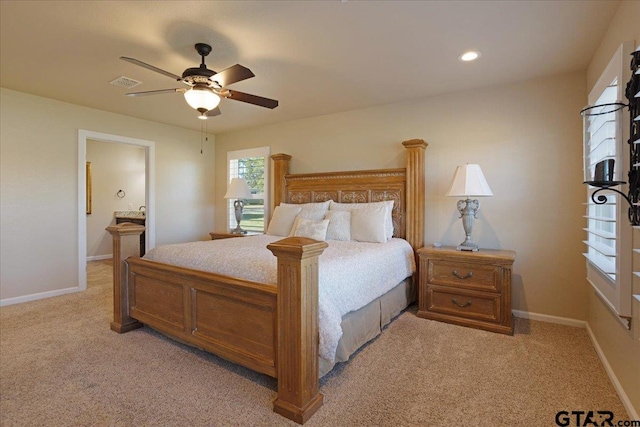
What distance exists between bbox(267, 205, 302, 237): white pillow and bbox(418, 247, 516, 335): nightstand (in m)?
1.62

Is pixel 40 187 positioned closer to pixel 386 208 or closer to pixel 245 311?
pixel 245 311

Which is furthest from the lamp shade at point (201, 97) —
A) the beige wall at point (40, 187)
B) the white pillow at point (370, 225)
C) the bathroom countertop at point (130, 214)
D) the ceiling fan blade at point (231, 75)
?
the bathroom countertop at point (130, 214)

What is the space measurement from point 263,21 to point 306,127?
247cm

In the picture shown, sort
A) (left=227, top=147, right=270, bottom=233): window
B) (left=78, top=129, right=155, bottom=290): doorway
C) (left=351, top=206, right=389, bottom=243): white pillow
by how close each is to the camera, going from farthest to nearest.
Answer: (left=227, top=147, right=270, bottom=233): window, (left=78, top=129, right=155, bottom=290): doorway, (left=351, top=206, right=389, bottom=243): white pillow

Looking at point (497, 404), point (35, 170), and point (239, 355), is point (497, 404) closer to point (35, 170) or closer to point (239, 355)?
point (239, 355)

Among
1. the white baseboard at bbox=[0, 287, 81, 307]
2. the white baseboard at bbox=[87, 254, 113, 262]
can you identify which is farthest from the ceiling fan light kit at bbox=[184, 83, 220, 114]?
the white baseboard at bbox=[87, 254, 113, 262]

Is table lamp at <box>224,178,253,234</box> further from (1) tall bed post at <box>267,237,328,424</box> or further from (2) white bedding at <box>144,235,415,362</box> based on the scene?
(1) tall bed post at <box>267,237,328,424</box>

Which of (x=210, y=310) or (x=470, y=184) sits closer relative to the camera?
(x=210, y=310)

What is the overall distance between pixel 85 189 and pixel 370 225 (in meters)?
3.80

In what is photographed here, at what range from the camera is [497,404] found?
5.92 ft

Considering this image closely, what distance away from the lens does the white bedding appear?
1.86m

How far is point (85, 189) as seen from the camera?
4215 millimetres

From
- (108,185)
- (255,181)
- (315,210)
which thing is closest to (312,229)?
(315,210)

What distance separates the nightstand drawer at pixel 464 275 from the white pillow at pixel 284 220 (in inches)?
67.7
